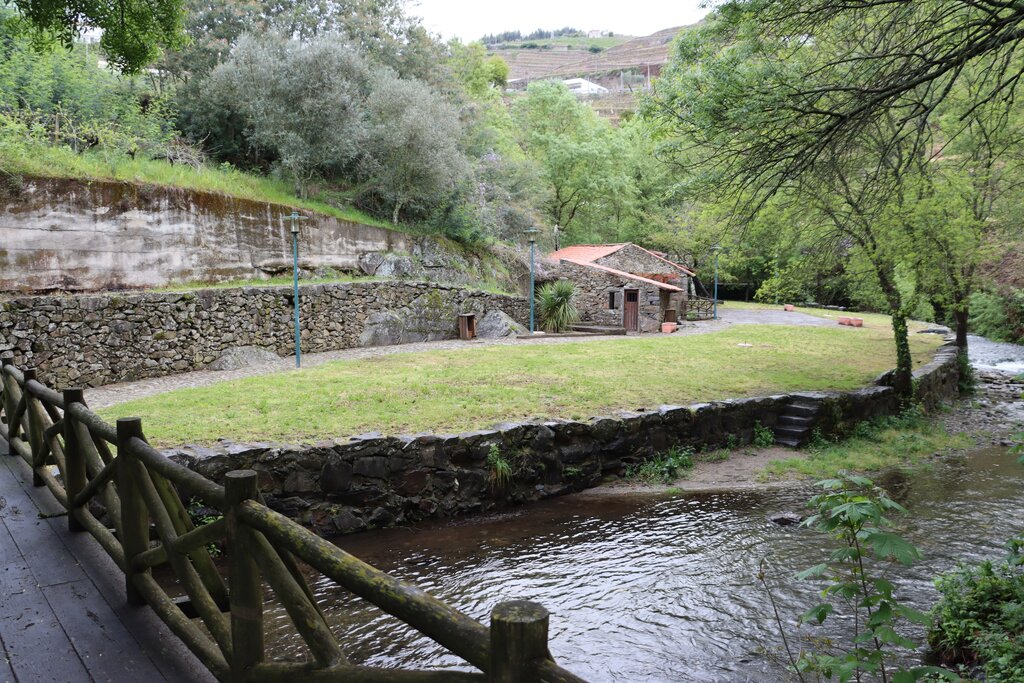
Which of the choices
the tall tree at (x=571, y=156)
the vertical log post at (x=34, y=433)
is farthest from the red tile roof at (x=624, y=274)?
the vertical log post at (x=34, y=433)

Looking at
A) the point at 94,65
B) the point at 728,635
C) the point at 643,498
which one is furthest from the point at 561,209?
the point at 728,635

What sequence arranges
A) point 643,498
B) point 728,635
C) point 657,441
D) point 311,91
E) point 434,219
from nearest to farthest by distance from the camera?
point 728,635
point 643,498
point 657,441
point 311,91
point 434,219

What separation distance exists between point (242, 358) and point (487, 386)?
579 cm

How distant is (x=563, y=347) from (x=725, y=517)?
8.84 m

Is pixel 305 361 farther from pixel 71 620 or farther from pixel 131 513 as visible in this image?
pixel 71 620

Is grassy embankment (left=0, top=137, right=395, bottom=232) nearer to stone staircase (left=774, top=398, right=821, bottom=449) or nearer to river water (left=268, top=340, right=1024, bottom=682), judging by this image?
river water (left=268, top=340, right=1024, bottom=682)

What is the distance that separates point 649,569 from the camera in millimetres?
7301

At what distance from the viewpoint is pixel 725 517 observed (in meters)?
8.85

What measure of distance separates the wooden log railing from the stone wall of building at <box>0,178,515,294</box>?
30.7ft

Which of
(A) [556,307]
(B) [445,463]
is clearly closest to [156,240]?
(B) [445,463]

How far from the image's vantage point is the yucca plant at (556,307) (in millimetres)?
22719

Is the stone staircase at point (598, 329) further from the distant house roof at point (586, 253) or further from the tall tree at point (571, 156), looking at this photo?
the tall tree at point (571, 156)

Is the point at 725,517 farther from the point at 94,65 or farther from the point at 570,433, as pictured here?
the point at 94,65

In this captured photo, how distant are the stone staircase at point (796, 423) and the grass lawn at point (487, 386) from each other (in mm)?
642
